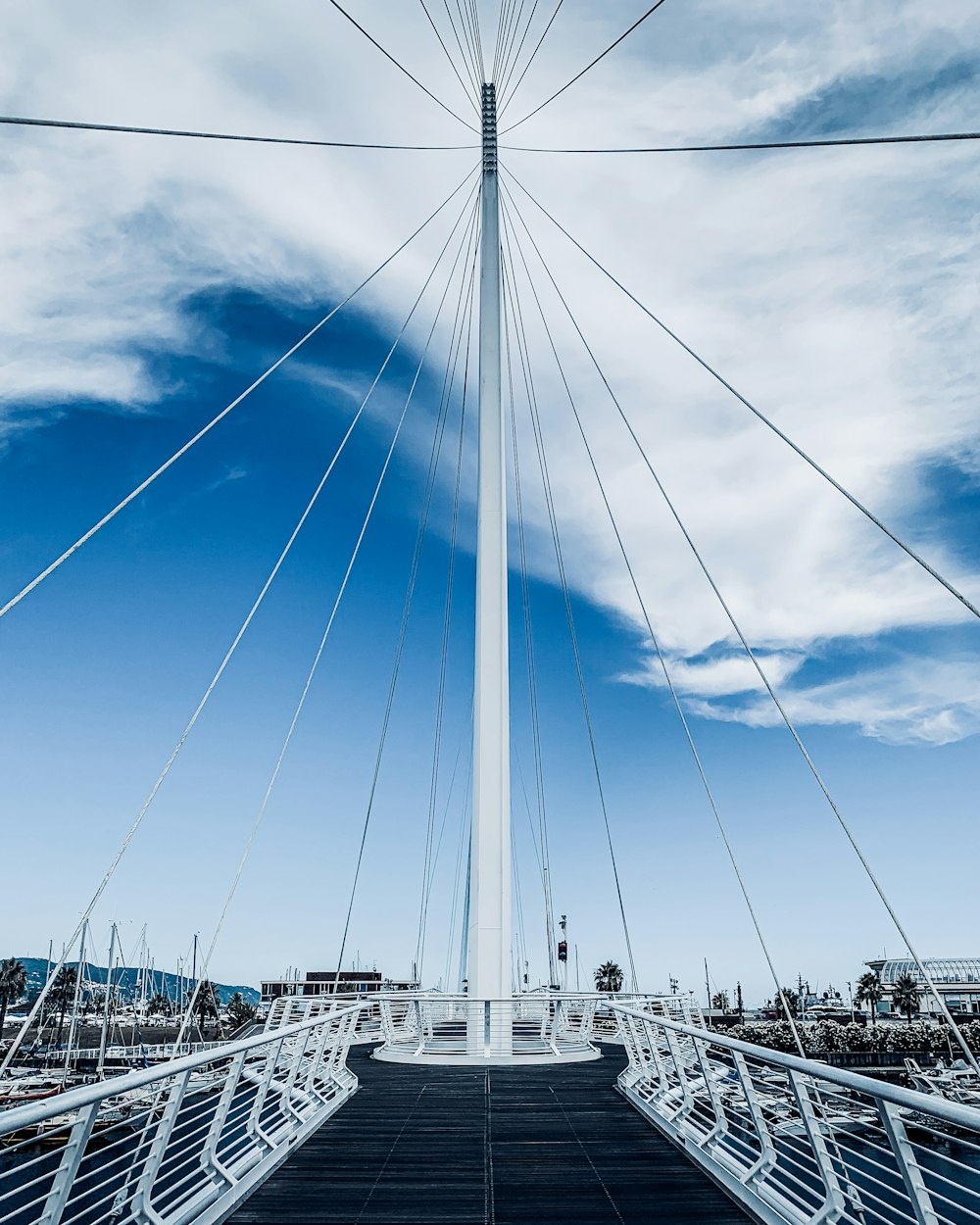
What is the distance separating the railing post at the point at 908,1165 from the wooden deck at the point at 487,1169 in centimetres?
166

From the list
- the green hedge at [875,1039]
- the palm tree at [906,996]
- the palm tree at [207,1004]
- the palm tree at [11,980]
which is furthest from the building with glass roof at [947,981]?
the palm tree at [11,980]

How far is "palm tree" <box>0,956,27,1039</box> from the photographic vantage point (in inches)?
3127

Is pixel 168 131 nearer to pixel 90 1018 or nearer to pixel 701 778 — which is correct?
pixel 701 778

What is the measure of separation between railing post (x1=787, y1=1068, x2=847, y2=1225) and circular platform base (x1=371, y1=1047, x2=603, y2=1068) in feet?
29.4

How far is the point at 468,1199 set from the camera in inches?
229

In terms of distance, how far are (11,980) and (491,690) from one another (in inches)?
3267

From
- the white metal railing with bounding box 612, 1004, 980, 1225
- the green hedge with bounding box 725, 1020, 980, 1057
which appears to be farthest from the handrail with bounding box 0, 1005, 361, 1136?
the green hedge with bounding box 725, 1020, 980, 1057

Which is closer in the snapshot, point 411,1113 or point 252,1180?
point 252,1180

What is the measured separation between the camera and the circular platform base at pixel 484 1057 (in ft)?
44.2

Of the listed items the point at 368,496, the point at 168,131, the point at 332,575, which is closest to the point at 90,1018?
the point at 332,575

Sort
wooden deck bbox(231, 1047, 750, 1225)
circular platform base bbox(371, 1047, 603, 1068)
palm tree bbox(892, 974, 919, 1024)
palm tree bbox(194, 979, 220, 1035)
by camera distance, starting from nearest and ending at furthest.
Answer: wooden deck bbox(231, 1047, 750, 1225), circular platform base bbox(371, 1047, 603, 1068), palm tree bbox(194, 979, 220, 1035), palm tree bbox(892, 974, 919, 1024)

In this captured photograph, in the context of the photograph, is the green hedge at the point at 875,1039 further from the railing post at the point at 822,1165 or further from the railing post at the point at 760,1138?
the railing post at the point at 822,1165

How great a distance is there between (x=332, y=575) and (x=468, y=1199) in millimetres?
22011

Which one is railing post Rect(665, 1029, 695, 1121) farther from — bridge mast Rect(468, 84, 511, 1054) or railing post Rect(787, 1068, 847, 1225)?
bridge mast Rect(468, 84, 511, 1054)
